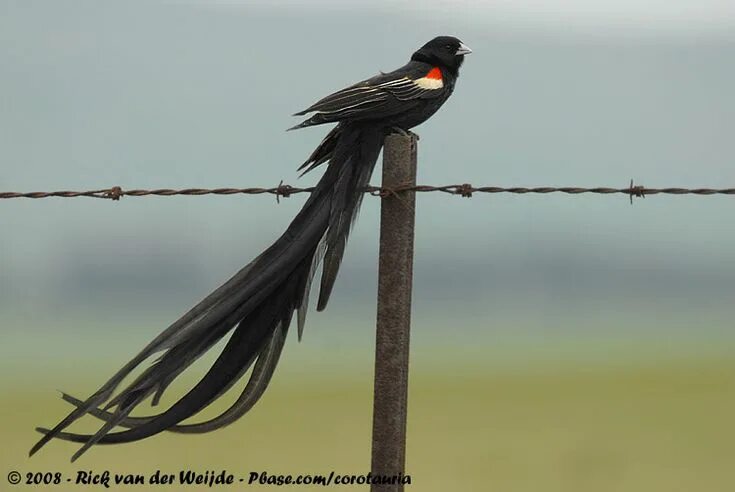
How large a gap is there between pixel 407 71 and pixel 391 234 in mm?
726

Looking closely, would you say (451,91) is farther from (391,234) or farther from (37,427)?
(37,427)

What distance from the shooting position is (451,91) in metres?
3.27

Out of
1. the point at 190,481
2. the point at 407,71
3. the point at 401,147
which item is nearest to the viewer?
the point at 401,147

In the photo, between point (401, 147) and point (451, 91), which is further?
point (451, 91)

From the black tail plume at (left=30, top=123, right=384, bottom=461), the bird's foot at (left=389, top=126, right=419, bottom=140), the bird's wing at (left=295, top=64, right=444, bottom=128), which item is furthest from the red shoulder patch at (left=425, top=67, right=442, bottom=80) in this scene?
the black tail plume at (left=30, top=123, right=384, bottom=461)

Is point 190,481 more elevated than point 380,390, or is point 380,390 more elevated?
point 380,390

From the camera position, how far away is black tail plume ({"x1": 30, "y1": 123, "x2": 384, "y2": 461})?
2551 mm

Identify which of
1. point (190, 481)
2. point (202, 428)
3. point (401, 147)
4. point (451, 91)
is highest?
point (451, 91)

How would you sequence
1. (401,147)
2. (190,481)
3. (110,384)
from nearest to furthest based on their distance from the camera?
1. (110,384)
2. (401,147)
3. (190,481)

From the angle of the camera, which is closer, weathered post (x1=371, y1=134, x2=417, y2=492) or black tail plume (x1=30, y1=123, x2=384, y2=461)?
black tail plume (x1=30, y1=123, x2=384, y2=461)

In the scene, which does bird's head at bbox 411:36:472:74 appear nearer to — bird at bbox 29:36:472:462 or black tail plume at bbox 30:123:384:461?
bird at bbox 29:36:472:462

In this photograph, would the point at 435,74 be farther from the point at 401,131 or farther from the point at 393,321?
the point at 393,321

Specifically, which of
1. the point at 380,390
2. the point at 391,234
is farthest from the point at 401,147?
the point at 380,390

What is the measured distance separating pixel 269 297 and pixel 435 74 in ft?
3.38
